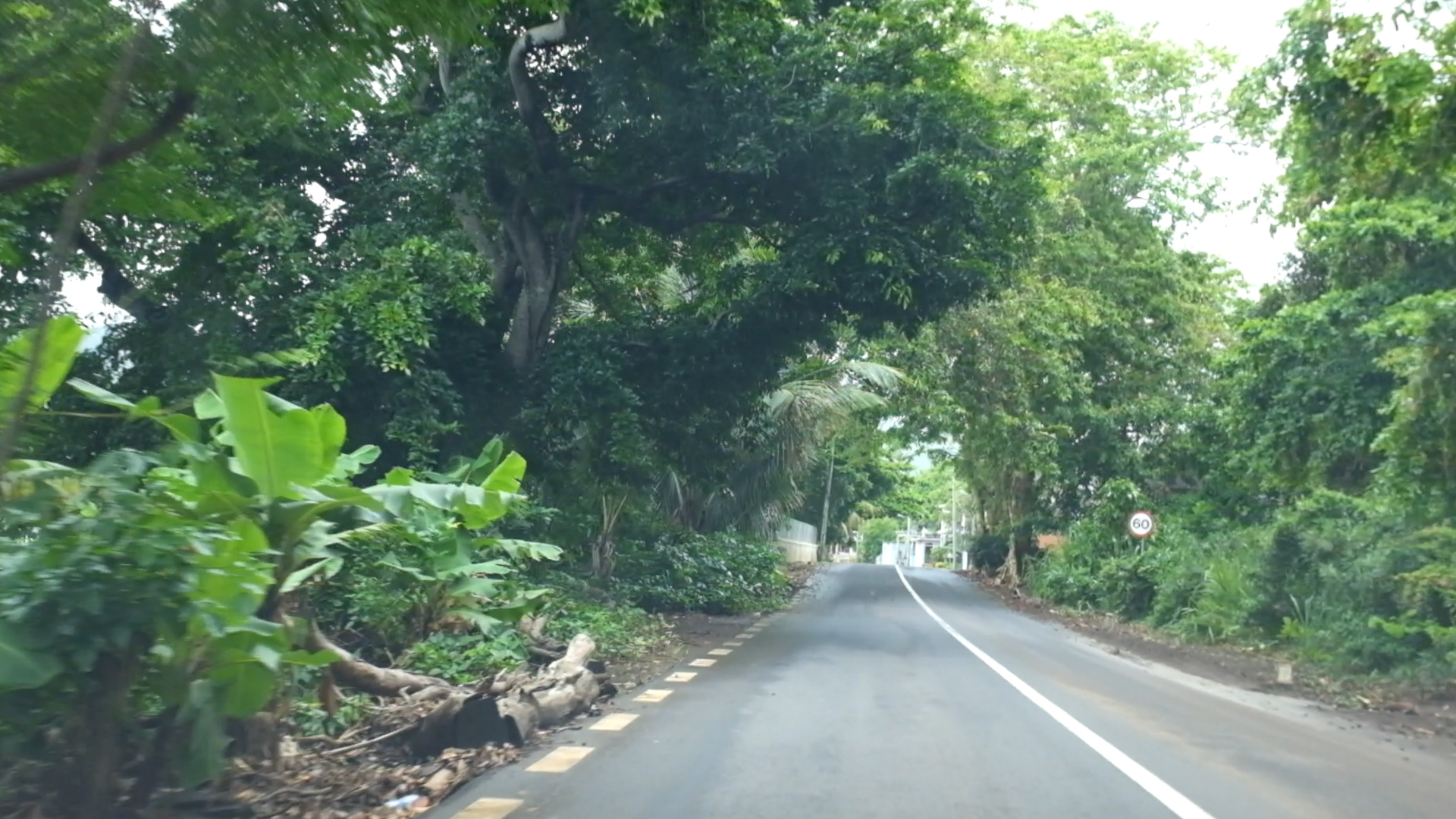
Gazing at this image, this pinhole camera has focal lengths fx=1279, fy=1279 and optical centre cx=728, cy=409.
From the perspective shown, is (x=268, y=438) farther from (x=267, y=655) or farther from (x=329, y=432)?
(x=267, y=655)

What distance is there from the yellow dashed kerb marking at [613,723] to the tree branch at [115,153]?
5432 millimetres

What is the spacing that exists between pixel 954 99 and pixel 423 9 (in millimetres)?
11215

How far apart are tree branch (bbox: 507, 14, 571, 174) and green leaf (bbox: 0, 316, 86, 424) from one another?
8944 mm

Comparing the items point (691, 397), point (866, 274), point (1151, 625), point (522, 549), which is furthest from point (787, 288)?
point (1151, 625)

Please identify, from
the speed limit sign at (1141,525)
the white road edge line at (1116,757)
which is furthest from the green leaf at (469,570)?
the speed limit sign at (1141,525)

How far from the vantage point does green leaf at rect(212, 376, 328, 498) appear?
22.0 ft

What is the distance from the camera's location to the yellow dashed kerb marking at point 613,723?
916cm

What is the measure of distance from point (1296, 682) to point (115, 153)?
1433cm

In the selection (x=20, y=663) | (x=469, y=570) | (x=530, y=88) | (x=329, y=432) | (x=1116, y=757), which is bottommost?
(x=1116, y=757)

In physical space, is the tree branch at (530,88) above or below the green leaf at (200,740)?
above

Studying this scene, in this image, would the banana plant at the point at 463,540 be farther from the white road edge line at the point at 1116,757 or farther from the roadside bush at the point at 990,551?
the roadside bush at the point at 990,551

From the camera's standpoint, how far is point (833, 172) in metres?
15.4

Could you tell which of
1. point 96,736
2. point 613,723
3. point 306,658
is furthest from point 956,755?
point 96,736

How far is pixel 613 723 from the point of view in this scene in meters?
9.46
